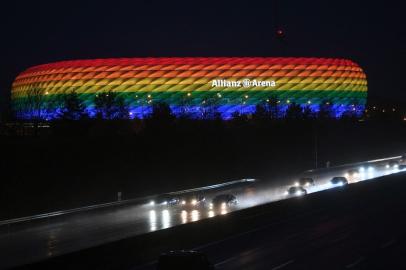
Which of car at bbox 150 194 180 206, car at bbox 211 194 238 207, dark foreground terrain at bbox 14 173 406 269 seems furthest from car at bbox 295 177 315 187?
dark foreground terrain at bbox 14 173 406 269

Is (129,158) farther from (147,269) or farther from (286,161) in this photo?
(147,269)

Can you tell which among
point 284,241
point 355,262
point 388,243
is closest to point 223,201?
point 284,241

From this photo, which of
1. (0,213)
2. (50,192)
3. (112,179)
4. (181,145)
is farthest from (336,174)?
(0,213)

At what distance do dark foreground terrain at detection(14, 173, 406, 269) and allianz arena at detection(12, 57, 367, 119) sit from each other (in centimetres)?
9376

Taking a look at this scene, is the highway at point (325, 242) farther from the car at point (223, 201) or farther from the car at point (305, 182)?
the car at point (305, 182)

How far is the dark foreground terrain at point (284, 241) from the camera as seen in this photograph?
19.3 meters

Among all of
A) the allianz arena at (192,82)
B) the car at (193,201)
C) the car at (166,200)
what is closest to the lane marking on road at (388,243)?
the car at (193,201)

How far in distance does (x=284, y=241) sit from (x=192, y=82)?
115763 mm

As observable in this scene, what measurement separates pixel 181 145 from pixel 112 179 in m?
15.0

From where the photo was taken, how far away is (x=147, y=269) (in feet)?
63.4

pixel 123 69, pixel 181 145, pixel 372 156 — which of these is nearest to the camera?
pixel 181 145

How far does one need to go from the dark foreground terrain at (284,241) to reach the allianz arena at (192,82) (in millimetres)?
93758

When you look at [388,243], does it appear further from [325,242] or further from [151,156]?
[151,156]

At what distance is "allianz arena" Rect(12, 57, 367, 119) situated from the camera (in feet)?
443
